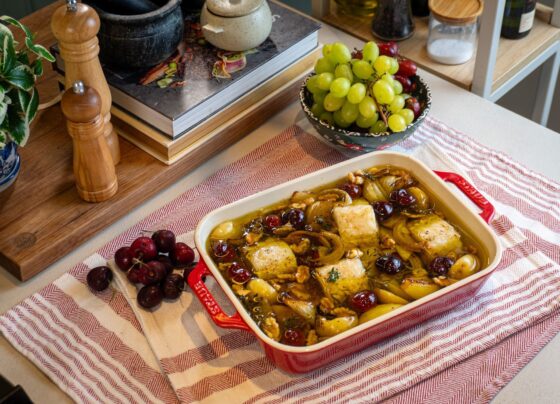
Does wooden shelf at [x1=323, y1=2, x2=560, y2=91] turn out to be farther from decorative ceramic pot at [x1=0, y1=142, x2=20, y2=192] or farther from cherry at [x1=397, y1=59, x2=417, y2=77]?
decorative ceramic pot at [x1=0, y1=142, x2=20, y2=192]

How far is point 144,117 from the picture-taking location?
1252 mm

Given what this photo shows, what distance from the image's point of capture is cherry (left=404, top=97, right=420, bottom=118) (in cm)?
126

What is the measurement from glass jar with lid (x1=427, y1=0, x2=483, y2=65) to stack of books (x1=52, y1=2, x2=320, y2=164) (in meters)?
0.23

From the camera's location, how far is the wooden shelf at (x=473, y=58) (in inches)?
57.1

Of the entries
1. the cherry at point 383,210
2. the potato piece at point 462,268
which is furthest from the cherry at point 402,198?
the potato piece at point 462,268

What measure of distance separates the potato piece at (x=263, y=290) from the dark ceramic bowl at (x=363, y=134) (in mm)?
333

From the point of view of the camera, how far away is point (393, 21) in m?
1.51

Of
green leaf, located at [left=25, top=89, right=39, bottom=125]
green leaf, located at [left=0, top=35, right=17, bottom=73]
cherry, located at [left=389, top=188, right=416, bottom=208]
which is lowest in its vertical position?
cherry, located at [left=389, top=188, right=416, bottom=208]

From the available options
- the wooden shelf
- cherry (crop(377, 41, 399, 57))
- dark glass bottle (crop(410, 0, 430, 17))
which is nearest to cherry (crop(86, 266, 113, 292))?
cherry (crop(377, 41, 399, 57))

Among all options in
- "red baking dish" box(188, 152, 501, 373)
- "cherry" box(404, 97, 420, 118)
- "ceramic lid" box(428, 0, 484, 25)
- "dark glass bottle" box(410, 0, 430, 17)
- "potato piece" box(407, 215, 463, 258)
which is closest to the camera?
"red baking dish" box(188, 152, 501, 373)

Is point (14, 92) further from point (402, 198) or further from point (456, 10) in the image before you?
point (456, 10)

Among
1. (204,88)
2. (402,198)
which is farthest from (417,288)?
(204,88)

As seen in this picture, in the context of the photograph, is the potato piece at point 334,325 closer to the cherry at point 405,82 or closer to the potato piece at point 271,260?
the potato piece at point 271,260

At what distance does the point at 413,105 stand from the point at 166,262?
46 cm
